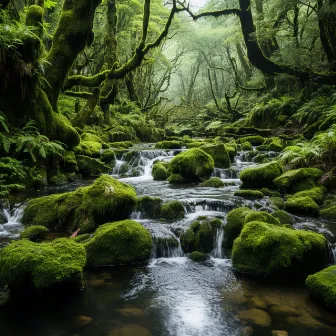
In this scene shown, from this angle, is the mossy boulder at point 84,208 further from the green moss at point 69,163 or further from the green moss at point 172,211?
the green moss at point 69,163

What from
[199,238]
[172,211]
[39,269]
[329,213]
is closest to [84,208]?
[172,211]

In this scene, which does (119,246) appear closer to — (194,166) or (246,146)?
(194,166)

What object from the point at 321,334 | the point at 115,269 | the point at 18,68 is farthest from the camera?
the point at 18,68

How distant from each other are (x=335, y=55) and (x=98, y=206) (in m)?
13.9

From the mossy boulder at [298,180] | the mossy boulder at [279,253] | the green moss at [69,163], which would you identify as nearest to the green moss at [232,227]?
the mossy boulder at [279,253]

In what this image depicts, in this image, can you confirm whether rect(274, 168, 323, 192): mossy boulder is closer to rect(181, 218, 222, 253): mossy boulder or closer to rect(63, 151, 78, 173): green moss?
rect(181, 218, 222, 253): mossy boulder

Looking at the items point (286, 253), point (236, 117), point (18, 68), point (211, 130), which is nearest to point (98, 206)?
point (286, 253)

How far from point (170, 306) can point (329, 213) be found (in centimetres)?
451

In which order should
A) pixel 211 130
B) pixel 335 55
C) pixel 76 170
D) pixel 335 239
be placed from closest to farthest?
1. pixel 335 239
2. pixel 76 170
3. pixel 335 55
4. pixel 211 130

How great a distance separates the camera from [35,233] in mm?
5863

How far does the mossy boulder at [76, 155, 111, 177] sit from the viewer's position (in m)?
11.5

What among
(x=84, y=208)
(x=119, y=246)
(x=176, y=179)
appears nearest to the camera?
(x=119, y=246)

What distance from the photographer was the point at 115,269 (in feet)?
16.6

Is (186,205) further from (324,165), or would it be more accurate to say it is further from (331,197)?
(324,165)
